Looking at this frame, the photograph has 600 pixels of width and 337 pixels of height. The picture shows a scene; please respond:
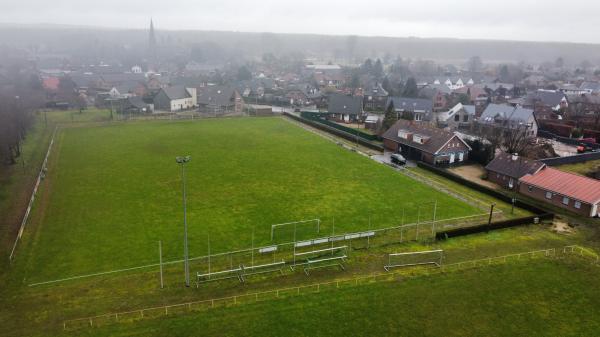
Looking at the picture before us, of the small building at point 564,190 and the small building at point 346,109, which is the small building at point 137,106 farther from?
the small building at point 564,190

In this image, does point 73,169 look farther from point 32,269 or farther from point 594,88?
point 594,88

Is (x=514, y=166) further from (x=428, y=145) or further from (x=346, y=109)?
(x=346, y=109)

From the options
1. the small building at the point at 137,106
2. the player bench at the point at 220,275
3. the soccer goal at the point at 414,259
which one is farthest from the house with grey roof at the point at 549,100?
the player bench at the point at 220,275

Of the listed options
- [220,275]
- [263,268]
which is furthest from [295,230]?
[220,275]

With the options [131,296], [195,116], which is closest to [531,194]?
[131,296]

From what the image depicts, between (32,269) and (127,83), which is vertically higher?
(127,83)

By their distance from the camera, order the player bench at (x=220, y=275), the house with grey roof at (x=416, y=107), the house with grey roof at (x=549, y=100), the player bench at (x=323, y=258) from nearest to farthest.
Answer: the player bench at (x=220, y=275) → the player bench at (x=323, y=258) → the house with grey roof at (x=416, y=107) → the house with grey roof at (x=549, y=100)

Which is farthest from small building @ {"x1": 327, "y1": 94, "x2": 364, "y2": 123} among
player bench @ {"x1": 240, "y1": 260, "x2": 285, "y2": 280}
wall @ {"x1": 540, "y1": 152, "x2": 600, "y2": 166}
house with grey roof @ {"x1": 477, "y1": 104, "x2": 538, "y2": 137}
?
player bench @ {"x1": 240, "y1": 260, "x2": 285, "y2": 280}
